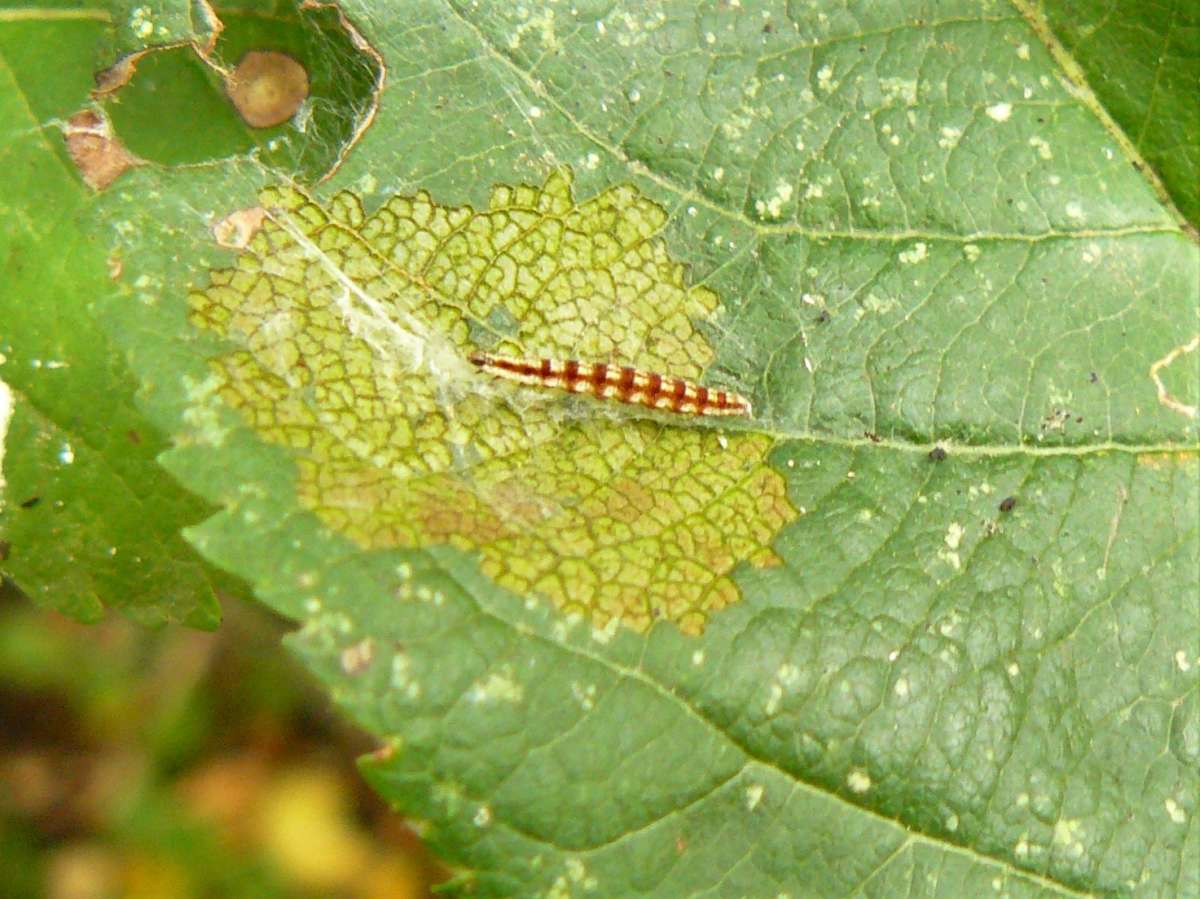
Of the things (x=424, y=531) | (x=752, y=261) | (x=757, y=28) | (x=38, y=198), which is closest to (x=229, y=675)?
(x=38, y=198)

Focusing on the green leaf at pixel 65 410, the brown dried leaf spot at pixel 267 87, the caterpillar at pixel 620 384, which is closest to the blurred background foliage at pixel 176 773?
the green leaf at pixel 65 410

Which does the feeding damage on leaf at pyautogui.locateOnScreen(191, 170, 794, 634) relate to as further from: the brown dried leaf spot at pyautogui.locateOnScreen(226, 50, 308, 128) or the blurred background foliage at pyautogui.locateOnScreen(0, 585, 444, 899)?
the blurred background foliage at pyautogui.locateOnScreen(0, 585, 444, 899)

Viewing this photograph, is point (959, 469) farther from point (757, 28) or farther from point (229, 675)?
point (229, 675)

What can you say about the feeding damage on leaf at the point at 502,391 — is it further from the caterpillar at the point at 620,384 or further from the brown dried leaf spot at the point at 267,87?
the brown dried leaf spot at the point at 267,87

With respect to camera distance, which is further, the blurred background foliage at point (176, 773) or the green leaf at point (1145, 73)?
the blurred background foliage at point (176, 773)

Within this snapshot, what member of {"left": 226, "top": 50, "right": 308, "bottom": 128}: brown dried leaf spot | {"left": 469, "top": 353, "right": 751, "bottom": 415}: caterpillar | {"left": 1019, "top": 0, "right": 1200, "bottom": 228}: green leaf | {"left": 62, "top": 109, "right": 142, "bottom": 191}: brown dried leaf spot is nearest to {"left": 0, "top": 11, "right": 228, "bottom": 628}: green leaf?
{"left": 62, "top": 109, "right": 142, "bottom": 191}: brown dried leaf spot
